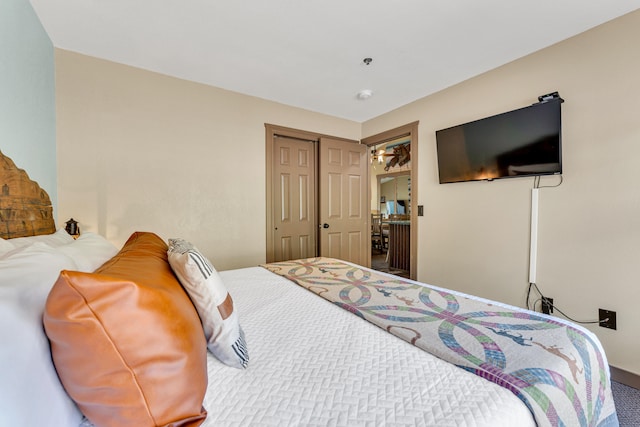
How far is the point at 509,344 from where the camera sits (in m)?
0.94

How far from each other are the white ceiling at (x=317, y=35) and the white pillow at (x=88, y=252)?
4.98ft

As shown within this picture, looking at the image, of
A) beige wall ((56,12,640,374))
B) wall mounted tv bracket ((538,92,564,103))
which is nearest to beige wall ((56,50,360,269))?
beige wall ((56,12,640,374))

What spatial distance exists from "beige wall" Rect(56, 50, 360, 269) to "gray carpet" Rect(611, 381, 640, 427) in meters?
2.93

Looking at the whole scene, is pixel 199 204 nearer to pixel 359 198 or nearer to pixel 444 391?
pixel 359 198

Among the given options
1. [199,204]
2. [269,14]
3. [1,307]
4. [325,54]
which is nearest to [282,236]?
[199,204]

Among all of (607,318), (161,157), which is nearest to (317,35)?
(161,157)

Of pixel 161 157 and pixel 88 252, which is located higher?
pixel 161 157

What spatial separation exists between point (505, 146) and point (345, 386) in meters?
2.44

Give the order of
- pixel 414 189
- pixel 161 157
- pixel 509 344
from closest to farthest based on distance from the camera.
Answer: pixel 509 344, pixel 161 157, pixel 414 189

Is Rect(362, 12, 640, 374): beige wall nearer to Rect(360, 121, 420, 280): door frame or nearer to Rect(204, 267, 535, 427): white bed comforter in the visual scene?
Rect(360, 121, 420, 280): door frame

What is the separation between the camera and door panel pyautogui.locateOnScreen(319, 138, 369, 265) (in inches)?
136

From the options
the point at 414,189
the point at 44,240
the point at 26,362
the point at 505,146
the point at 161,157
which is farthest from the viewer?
the point at 414,189

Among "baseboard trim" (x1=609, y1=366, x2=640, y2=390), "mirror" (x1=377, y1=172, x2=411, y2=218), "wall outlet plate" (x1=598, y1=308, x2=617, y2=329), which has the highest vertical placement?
"mirror" (x1=377, y1=172, x2=411, y2=218)

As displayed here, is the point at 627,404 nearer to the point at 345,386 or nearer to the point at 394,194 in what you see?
the point at 345,386
